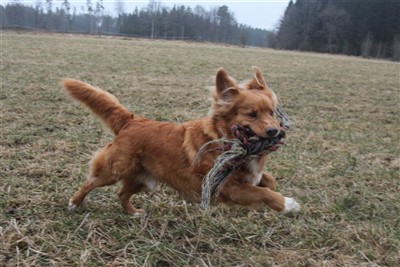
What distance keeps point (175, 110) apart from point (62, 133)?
3156 mm

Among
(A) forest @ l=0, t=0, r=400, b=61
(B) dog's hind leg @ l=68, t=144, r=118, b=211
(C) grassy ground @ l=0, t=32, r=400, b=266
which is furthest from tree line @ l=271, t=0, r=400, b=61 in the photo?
(B) dog's hind leg @ l=68, t=144, r=118, b=211

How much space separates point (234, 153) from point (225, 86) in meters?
0.69

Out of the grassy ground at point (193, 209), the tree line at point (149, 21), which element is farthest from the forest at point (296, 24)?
the grassy ground at point (193, 209)

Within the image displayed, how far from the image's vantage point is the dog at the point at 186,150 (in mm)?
3727

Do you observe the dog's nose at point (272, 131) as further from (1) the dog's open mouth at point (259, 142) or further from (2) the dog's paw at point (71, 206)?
(2) the dog's paw at point (71, 206)

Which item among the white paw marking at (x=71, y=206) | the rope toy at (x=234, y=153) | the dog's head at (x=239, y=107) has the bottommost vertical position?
the white paw marking at (x=71, y=206)

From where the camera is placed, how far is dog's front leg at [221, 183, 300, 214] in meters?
3.63

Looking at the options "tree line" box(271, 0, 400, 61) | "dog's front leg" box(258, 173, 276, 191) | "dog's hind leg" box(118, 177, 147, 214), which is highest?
"tree line" box(271, 0, 400, 61)

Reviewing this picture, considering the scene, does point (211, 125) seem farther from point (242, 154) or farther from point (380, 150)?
point (380, 150)

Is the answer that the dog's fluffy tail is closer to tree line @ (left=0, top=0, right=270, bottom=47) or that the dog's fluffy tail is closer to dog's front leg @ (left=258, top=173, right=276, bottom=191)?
dog's front leg @ (left=258, top=173, right=276, bottom=191)

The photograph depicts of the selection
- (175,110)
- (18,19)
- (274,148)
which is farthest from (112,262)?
(18,19)

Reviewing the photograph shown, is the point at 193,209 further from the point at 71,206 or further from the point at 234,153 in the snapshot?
the point at 71,206

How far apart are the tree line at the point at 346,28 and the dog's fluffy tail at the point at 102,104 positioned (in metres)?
62.0

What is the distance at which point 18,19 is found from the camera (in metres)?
95.3
